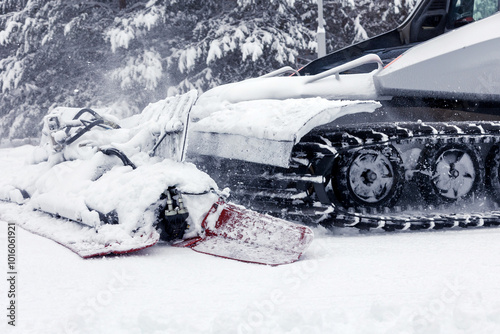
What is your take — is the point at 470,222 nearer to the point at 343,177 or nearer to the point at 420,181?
the point at 420,181

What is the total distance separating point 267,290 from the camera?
2662mm

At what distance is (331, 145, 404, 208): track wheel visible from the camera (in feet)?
13.7

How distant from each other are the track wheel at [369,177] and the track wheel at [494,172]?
719mm

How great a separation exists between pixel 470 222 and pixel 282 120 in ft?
4.57

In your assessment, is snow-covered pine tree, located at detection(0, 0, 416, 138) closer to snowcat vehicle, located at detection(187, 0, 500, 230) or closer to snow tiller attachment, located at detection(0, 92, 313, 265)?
snowcat vehicle, located at detection(187, 0, 500, 230)

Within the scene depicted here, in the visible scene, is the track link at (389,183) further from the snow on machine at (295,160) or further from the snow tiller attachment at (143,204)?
the snow tiller attachment at (143,204)

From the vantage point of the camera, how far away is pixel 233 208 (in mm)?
3736

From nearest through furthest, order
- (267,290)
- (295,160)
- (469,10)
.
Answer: (267,290) < (295,160) < (469,10)

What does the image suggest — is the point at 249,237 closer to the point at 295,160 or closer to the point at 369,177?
the point at 295,160

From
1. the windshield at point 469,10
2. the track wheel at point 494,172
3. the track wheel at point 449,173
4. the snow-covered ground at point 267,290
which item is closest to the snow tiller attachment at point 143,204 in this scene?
the snow-covered ground at point 267,290

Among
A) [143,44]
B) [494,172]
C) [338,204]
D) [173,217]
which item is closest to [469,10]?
[494,172]

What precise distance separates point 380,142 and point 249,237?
1116mm

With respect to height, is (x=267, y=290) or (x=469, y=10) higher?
(x=469, y=10)

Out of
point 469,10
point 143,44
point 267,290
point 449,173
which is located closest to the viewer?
point 267,290
